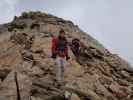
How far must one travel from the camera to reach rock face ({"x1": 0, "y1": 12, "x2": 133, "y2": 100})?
31047 mm

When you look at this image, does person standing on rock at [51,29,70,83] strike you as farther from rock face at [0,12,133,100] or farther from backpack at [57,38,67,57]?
rock face at [0,12,133,100]

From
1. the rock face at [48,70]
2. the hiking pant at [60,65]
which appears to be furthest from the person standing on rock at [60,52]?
→ the rock face at [48,70]

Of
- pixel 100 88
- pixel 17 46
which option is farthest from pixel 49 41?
pixel 100 88

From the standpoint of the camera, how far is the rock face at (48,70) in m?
31.0

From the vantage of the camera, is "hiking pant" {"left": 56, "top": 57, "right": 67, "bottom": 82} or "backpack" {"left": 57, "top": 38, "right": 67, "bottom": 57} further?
"backpack" {"left": 57, "top": 38, "right": 67, "bottom": 57}

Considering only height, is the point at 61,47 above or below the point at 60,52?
above

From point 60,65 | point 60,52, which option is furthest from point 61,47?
point 60,65

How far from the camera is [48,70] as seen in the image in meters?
36.4

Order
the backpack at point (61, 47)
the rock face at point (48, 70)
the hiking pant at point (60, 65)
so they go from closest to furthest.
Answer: the rock face at point (48, 70) < the hiking pant at point (60, 65) < the backpack at point (61, 47)

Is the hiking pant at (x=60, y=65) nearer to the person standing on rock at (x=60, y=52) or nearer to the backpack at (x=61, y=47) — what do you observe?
the person standing on rock at (x=60, y=52)

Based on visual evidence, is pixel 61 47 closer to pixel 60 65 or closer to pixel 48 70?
pixel 60 65

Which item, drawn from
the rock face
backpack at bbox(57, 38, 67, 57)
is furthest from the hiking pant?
the rock face

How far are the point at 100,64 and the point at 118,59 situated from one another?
6216mm

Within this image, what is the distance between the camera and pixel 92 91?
35125 mm
